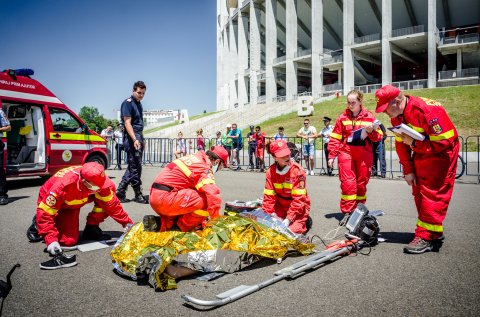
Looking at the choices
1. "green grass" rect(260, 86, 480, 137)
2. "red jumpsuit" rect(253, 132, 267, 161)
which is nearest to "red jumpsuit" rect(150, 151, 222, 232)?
"red jumpsuit" rect(253, 132, 267, 161)

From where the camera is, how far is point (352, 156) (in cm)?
537

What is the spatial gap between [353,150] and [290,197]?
1.26 m

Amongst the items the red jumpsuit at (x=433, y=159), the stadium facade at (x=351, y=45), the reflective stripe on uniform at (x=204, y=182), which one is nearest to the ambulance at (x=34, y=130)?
the reflective stripe on uniform at (x=204, y=182)

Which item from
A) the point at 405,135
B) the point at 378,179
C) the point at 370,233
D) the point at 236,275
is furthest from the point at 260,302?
the point at 378,179

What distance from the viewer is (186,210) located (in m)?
4.03

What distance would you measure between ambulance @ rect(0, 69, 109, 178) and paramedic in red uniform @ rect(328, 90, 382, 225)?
7.34 meters

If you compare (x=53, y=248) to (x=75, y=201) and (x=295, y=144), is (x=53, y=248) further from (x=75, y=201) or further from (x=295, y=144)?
(x=295, y=144)

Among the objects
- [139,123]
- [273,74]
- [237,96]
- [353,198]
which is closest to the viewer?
A: [353,198]

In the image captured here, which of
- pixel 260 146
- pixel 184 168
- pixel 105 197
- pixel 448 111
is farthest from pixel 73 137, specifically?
pixel 448 111

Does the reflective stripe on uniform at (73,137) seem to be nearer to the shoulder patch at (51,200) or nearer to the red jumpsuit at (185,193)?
the shoulder patch at (51,200)

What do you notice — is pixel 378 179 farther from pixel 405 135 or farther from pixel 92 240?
pixel 92 240

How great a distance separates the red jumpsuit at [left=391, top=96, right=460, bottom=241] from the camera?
12.6 ft

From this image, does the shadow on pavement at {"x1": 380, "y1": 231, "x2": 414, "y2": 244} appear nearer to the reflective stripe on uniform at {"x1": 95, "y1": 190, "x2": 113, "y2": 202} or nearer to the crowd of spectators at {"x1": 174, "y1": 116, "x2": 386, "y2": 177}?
the reflective stripe on uniform at {"x1": 95, "y1": 190, "x2": 113, "y2": 202}

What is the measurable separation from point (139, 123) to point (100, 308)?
4.65 m
